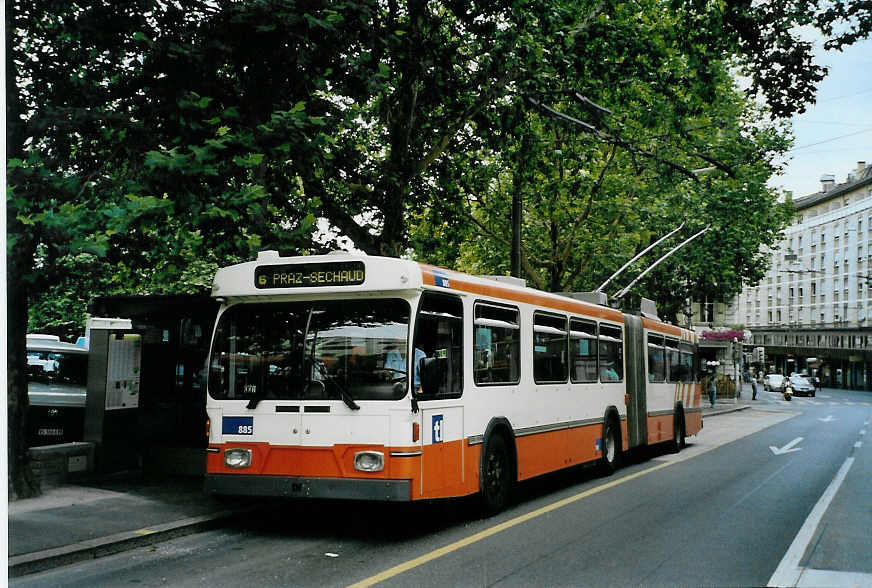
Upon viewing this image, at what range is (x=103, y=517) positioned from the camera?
9.53 metres

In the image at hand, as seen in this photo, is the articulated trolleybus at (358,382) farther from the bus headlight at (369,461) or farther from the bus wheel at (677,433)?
the bus wheel at (677,433)

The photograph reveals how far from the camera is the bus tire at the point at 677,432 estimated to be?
20.1 meters

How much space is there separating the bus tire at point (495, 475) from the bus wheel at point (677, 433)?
10.0 metres

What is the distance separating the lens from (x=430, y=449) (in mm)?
9102

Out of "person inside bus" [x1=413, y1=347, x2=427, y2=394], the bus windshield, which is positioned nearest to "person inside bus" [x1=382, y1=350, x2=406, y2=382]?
the bus windshield

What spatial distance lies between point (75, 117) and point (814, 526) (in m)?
9.11

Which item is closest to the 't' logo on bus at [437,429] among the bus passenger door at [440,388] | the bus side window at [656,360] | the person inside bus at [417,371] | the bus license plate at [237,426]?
the bus passenger door at [440,388]

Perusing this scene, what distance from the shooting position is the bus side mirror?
904 cm

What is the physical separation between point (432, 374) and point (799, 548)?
3819 millimetres

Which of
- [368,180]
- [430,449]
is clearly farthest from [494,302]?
[368,180]

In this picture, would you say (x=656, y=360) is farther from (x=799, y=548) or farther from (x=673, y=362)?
(x=799, y=548)

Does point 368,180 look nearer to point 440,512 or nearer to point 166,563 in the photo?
point 440,512

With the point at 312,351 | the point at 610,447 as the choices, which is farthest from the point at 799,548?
the point at 610,447

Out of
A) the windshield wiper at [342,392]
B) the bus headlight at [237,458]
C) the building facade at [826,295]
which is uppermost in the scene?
→ the building facade at [826,295]
